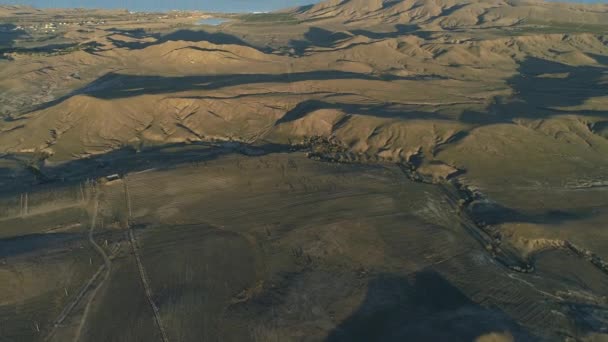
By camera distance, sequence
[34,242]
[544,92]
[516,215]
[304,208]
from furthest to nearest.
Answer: [544,92]
[516,215]
[304,208]
[34,242]

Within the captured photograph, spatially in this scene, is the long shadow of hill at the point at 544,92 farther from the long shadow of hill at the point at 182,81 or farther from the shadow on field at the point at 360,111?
the long shadow of hill at the point at 182,81

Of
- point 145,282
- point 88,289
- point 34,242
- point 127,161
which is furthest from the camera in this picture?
point 127,161

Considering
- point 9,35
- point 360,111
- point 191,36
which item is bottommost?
point 360,111

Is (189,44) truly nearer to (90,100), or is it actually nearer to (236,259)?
(90,100)

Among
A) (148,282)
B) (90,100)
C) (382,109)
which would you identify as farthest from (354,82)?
(148,282)

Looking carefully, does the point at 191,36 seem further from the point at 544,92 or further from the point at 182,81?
the point at 544,92

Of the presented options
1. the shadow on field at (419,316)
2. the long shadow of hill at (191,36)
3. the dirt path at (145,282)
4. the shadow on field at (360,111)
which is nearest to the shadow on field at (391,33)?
the long shadow of hill at (191,36)

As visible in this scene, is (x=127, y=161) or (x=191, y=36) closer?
(x=127, y=161)

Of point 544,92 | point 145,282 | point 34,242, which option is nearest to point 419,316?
point 145,282
